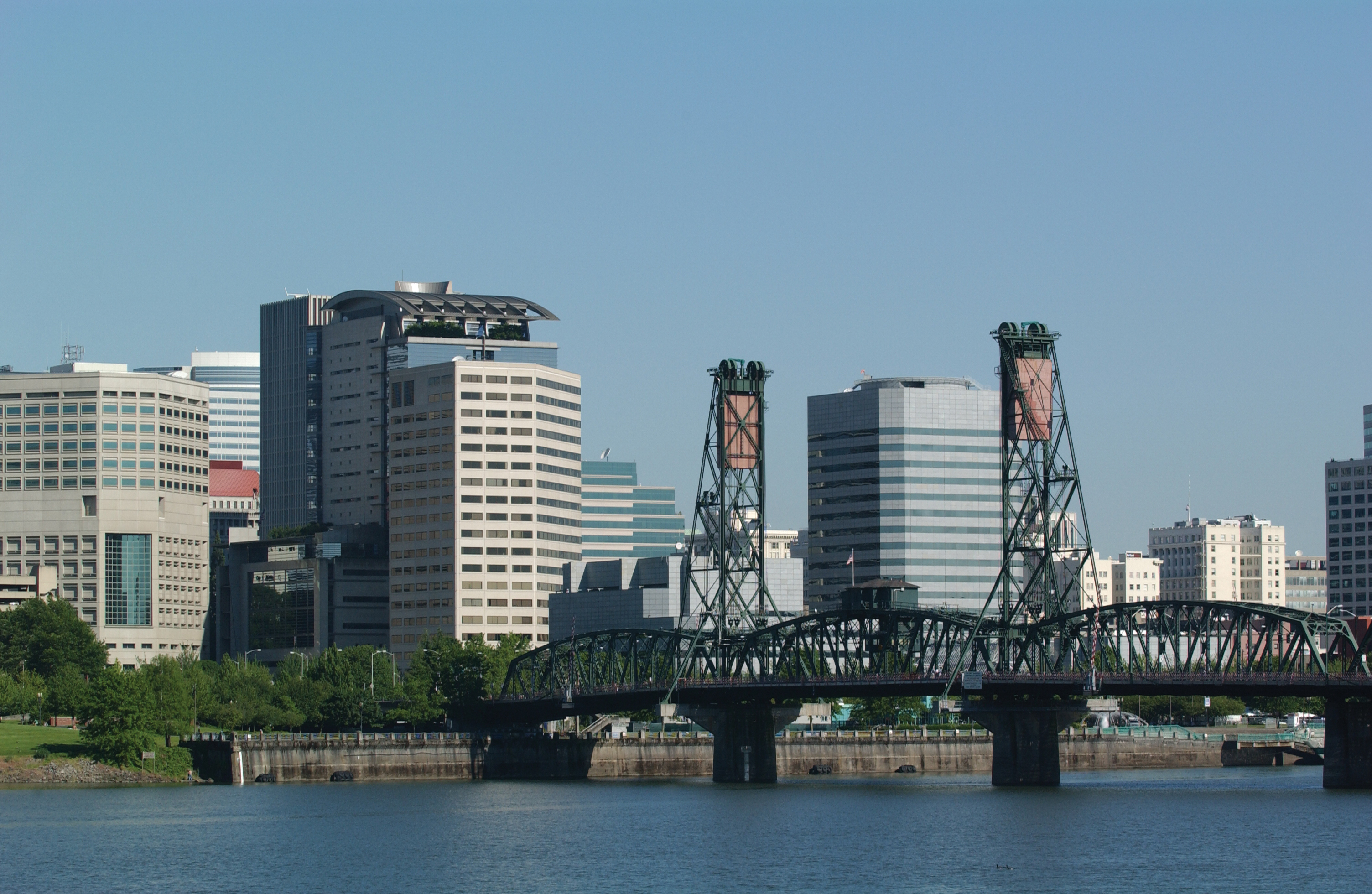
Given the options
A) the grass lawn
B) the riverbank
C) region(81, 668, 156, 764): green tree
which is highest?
region(81, 668, 156, 764): green tree

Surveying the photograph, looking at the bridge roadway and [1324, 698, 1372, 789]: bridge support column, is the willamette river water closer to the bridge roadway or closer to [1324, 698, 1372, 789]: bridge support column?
[1324, 698, 1372, 789]: bridge support column

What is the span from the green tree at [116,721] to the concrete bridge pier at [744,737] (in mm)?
46749

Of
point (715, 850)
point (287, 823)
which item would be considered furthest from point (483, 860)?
point (287, 823)

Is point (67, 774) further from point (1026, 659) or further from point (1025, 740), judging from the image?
point (1026, 659)

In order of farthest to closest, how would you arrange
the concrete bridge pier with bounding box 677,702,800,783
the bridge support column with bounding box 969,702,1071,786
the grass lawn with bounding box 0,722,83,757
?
the concrete bridge pier with bounding box 677,702,800,783 → the grass lawn with bounding box 0,722,83,757 → the bridge support column with bounding box 969,702,1071,786

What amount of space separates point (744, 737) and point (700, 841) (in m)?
59.3

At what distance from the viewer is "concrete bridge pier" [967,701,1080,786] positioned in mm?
172375

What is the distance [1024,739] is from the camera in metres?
173

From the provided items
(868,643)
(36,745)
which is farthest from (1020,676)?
(36,745)

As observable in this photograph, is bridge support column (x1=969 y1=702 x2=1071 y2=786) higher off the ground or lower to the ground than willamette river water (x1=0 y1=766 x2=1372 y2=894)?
higher

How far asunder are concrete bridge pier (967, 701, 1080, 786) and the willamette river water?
138 inches

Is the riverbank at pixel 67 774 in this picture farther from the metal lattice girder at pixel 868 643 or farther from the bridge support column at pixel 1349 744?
the bridge support column at pixel 1349 744

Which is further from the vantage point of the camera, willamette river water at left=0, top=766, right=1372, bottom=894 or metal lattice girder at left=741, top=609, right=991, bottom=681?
metal lattice girder at left=741, top=609, right=991, bottom=681

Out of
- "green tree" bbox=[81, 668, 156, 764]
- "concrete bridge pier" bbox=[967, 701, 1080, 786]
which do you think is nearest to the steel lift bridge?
"concrete bridge pier" bbox=[967, 701, 1080, 786]
